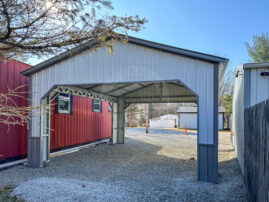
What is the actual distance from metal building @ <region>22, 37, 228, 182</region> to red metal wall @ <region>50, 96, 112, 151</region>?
1565 millimetres

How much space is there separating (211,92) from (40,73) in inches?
212

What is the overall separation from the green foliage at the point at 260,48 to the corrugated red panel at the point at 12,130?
14943mm

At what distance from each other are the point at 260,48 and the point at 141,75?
13.1 meters

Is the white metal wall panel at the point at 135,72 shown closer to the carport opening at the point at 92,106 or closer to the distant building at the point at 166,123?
the carport opening at the point at 92,106

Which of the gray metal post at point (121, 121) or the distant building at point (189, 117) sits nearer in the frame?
the gray metal post at point (121, 121)

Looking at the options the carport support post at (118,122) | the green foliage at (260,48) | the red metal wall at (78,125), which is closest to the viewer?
the red metal wall at (78,125)

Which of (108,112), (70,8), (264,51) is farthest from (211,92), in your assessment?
(264,51)

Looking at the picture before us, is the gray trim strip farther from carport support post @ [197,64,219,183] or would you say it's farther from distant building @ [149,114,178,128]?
distant building @ [149,114,178,128]

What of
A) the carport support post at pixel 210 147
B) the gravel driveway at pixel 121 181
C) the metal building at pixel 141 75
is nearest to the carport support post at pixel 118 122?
the gravel driveway at pixel 121 181

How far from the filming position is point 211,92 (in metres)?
5.68

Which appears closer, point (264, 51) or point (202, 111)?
point (202, 111)

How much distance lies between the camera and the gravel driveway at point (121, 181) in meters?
4.61

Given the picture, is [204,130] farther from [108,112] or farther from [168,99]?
[108,112]

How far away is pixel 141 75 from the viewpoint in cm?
627
